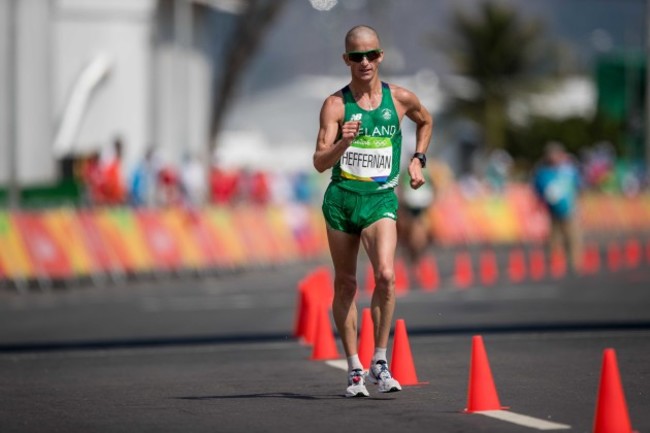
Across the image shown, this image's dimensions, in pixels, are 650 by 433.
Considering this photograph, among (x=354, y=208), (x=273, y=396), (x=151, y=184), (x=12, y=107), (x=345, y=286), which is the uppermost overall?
(x=12, y=107)

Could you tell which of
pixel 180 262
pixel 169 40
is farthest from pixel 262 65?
pixel 180 262

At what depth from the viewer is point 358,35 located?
10414 millimetres

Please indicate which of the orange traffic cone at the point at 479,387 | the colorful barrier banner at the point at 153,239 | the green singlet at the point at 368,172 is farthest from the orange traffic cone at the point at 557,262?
the orange traffic cone at the point at 479,387

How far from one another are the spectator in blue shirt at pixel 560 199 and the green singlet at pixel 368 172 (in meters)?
18.5

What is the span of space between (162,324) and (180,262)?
1027 cm

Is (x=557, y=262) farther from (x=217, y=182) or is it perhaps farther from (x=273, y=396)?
(x=273, y=396)

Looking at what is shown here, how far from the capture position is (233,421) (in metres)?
9.46

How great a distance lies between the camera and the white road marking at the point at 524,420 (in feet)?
29.0

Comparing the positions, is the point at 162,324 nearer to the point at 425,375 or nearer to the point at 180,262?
the point at 425,375

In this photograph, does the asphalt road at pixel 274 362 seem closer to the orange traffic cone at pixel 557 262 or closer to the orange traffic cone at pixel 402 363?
the orange traffic cone at pixel 402 363

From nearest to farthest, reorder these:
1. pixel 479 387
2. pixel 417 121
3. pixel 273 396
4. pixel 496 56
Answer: pixel 479 387 → pixel 273 396 → pixel 417 121 → pixel 496 56

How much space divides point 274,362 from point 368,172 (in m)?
3.11

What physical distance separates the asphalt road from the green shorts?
97 cm

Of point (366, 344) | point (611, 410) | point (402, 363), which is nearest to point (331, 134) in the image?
point (402, 363)
